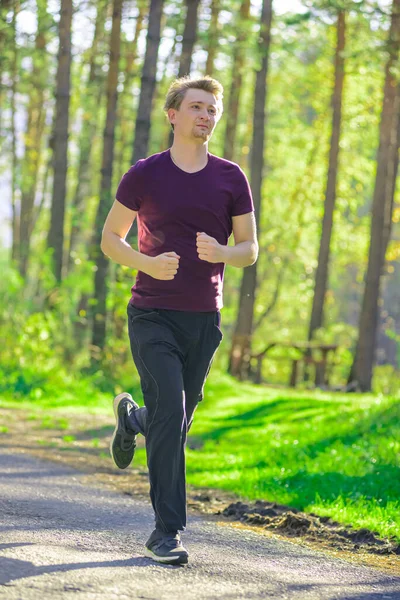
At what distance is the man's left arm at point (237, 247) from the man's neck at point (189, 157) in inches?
13.9

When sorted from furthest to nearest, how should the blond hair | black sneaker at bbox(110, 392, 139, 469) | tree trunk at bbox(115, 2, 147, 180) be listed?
tree trunk at bbox(115, 2, 147, 180) → black sneaker at bbox(110, 392, 139, 469) → the blond hair

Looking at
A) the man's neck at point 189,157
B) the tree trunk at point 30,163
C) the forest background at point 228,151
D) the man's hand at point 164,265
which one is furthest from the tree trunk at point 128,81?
the man's hand at point 164,265

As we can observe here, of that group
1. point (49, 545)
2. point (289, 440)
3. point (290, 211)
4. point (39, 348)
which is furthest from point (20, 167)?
point (49, 545)

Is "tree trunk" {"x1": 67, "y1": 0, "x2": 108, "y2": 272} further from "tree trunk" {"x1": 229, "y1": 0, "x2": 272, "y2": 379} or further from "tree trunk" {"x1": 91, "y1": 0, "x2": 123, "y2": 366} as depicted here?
"tree trunk" {"x1": 229, "y1": 0, "x2": 272, "y2": 379}

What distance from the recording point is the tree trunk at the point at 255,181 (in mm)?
25953

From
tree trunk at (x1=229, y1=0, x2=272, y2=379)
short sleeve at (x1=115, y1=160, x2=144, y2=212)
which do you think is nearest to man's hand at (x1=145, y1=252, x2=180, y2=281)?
short sleeve at (x1=115, y1=160, x2=144, y2=212)

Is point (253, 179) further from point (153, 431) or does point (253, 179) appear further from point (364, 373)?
point (153, 431)

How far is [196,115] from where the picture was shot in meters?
5.86

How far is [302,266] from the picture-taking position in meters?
42.5

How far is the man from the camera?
5.67 m

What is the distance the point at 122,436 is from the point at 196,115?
1941mm

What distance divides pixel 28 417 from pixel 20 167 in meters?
27.3

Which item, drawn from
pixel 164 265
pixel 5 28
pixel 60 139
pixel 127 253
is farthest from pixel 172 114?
pixel 60 139

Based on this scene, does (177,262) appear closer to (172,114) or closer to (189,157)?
(189,157)
